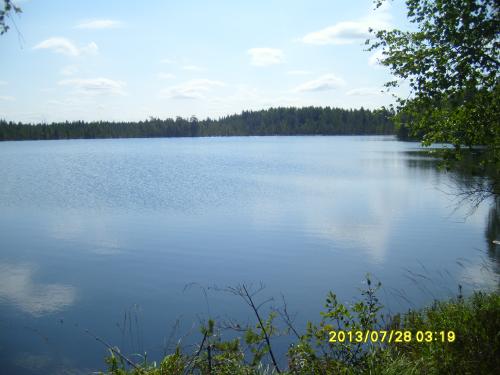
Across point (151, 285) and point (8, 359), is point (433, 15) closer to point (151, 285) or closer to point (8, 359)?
point (151, 285)

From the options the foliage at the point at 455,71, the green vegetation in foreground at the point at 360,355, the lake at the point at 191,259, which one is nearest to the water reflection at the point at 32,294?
Answer: the lake at the point at 191,259

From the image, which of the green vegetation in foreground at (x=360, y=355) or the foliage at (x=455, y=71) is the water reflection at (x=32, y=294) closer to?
the green vegetation in foreground at (x=360, y=355)

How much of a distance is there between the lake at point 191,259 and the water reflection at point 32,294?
0.05m

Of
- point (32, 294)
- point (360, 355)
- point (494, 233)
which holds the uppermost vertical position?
point (360, 355)

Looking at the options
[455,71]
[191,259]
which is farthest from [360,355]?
[191,259]

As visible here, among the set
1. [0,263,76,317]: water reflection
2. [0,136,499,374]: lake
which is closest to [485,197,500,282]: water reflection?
[0,136,499,374]: lake

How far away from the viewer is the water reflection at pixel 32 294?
11.9 metres

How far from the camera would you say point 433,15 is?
1009cm

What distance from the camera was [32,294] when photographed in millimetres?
12789

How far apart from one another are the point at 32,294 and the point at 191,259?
5.80 metres

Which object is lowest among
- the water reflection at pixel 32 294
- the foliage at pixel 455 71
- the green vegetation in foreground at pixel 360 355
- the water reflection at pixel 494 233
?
the water reflection at pixel 32 294

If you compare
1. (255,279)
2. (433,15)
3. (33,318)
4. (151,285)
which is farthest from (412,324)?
(33,318)

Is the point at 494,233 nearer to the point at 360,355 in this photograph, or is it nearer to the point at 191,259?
the point at 191,259

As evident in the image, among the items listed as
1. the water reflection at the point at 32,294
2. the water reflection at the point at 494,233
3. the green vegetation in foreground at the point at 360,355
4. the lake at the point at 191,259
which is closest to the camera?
the green vegetation in foreground at the point at 360,355
